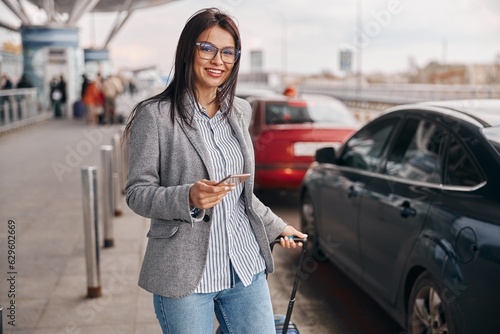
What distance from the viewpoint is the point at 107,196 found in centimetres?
696

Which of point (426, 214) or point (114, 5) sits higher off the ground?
point (114, 5)

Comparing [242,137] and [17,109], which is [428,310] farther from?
[17,109]

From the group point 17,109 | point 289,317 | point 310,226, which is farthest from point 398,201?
point 17,109

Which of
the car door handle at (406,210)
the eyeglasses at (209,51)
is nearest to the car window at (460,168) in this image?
A: the car door handle at (406,210)

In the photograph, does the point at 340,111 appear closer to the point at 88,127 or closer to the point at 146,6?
the point at 88,127

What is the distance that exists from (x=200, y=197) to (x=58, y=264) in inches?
174

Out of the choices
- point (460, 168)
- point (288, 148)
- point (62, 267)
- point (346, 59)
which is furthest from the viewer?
point (346, 59)

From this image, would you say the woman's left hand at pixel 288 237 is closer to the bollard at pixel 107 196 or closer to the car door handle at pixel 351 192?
the car door handle at pixel 351 192

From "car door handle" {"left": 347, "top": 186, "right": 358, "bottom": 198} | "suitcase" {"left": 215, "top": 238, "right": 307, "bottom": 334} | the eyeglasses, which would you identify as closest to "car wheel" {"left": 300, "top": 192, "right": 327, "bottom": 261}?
"car door handle" {"left": 347, "top": 186, "right": 358, "bottom": 198}

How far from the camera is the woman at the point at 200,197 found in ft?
7.13

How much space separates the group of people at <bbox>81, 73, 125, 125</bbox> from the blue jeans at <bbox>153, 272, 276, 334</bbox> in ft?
67.5

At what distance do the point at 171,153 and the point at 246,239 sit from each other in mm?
411

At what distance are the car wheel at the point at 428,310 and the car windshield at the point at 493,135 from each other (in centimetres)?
77

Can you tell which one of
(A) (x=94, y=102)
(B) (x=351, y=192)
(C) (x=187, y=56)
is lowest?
(B) (x=351, y=192)
